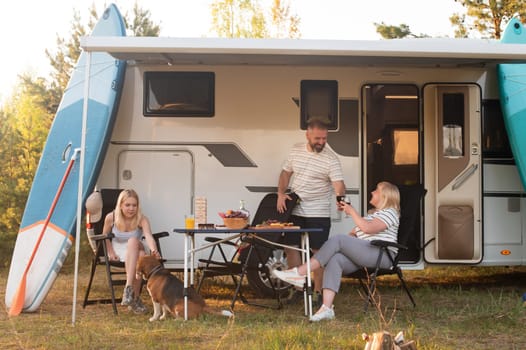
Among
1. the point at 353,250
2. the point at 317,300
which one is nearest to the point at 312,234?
the point at 317,300

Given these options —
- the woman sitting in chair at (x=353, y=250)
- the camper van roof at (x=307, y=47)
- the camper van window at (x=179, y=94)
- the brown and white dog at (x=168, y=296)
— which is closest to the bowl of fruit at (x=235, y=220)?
the woman sitting in chair at (x=353, y=250)

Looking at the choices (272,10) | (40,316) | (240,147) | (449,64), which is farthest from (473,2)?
(40,316)

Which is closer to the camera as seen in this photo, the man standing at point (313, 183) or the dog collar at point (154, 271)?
the dog collar at point (154, 271)

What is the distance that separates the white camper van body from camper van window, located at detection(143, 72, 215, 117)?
1.4 inches

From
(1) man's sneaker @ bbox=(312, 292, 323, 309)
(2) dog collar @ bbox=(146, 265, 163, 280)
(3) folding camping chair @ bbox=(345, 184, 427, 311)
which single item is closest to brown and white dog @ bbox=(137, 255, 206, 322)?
(2) dog collar @ bbox=(146, 265, 163, 280)

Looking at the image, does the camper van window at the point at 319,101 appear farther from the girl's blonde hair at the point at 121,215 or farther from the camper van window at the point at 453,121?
the girl's blonde hair at the point at 121,215

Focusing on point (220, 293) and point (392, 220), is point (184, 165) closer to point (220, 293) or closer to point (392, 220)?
point (220, 293)

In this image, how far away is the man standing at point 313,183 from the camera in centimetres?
599

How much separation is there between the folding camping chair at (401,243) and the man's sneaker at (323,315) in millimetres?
290

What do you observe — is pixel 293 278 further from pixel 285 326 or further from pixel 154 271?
pixel 154 271

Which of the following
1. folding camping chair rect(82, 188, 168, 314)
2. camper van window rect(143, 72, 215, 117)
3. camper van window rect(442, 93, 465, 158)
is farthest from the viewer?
camper van window rect(442, 93, 465, 158)

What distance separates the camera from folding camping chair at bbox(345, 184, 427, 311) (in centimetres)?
546

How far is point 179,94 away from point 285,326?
2514mm

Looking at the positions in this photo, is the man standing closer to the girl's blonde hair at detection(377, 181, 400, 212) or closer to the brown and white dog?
the girl's blonde hair at detection(377, 181, 400, 212)
